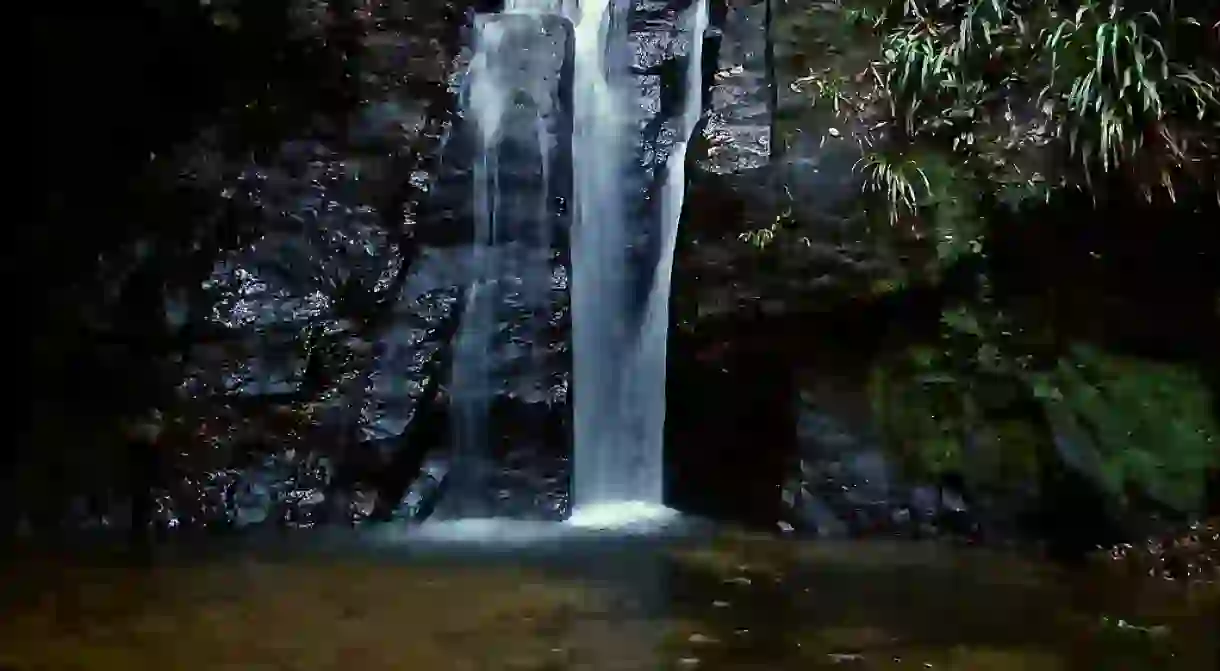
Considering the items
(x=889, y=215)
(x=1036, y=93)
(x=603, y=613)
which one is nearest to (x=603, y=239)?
(x=889, y=215)

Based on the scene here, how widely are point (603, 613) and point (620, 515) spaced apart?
2952mm

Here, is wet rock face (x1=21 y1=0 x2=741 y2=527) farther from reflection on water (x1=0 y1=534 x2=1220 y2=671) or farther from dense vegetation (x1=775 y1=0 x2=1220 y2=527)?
reflection on water (x1=0 y1=534 x2=1220 y2=671)

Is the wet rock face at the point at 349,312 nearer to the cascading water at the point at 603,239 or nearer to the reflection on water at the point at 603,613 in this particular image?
the cascading water at the point at 603,239

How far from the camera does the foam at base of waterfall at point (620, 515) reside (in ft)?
23.2

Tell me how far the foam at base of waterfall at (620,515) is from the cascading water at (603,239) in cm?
3

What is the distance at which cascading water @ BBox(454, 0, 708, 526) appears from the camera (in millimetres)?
7953

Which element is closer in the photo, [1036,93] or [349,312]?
[1036,93]

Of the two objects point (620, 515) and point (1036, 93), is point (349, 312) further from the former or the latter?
point (1036, 93)

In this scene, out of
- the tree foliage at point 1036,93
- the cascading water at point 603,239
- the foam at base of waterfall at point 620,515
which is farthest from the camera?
the cascading water at point 603,239

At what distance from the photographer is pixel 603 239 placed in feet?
27.8

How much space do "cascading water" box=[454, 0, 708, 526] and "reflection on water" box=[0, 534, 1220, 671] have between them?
2.05 metres

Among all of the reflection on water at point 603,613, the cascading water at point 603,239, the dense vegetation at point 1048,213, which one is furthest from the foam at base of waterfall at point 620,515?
the dense vegetation at point 1048,213

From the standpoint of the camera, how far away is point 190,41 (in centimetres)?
776

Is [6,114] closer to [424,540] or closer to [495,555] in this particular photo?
[424,540]
